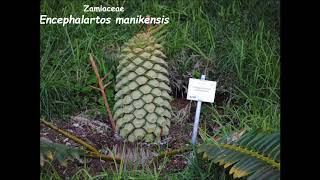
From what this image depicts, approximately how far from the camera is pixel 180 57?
216 centimetres

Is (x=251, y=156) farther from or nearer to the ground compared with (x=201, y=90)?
nearer to the ground

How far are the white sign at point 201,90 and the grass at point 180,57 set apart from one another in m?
0.02

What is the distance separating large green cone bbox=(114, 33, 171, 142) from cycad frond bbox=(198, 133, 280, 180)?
0.70 ft

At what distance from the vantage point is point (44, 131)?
2.12m

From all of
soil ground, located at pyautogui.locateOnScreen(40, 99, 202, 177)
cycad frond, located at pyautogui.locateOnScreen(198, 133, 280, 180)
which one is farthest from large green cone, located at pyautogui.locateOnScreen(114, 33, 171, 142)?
cycad frond, located at pyautogui.locateOnScreen(198, 133, 280, 180)

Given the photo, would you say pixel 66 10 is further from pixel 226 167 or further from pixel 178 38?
pixel 226 167

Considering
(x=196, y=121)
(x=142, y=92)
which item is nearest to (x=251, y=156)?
(x=196, y=121)

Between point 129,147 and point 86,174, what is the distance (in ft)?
0.56

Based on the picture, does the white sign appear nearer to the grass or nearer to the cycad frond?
the grass

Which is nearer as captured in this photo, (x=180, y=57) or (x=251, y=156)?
(x=251, y=156)

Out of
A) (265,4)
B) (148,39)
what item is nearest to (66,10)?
(148,39)

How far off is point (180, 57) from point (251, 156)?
43 centimetres

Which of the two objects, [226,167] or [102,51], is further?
[102,51]

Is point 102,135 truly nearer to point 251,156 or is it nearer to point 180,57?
point 180,57
